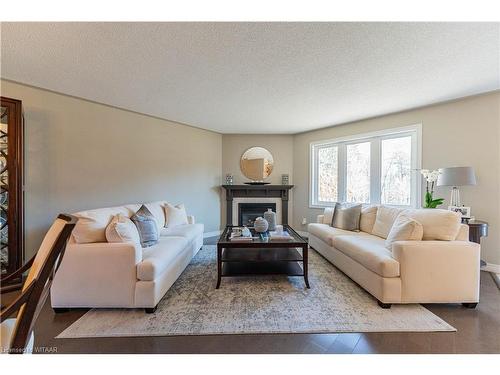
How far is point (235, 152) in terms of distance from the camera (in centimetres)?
545

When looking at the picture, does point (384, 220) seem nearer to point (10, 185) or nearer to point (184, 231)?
point (184, 231)

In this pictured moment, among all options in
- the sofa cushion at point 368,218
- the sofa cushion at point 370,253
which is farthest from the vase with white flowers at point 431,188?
the sofa cushion at point 370,253

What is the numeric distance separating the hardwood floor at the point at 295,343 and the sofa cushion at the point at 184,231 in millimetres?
1504

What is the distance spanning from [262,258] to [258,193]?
2.70m

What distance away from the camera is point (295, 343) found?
5.37 ft

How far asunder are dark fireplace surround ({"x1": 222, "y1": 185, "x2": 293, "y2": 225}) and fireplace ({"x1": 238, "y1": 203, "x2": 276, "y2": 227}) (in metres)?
0.02

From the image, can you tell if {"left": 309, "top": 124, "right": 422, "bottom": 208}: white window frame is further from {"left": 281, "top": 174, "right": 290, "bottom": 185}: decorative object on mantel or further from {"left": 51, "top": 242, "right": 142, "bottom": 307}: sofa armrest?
{"left": 51, "top": 242, "right": 142, "bottom": 307}: sofa armrest

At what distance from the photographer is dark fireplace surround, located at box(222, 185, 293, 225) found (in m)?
5.29

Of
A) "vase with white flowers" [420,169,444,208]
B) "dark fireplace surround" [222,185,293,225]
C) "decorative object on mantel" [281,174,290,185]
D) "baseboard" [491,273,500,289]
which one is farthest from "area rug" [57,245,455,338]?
"decorative object on mantel" [281,174,290,185]

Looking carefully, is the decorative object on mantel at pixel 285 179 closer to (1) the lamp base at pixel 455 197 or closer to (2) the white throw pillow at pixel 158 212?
(2) the white throw pillow at pixel 158 212

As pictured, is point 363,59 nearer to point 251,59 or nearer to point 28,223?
point 251,59

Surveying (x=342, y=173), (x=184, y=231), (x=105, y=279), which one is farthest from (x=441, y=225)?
(x=105, y=279)
